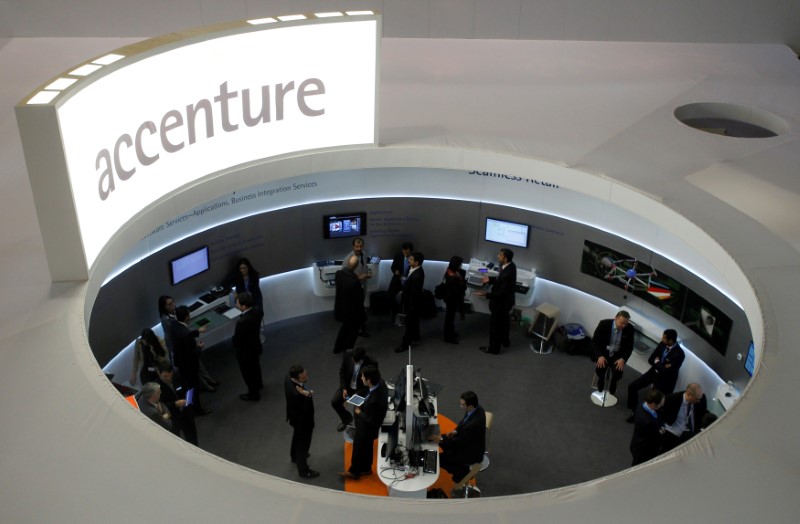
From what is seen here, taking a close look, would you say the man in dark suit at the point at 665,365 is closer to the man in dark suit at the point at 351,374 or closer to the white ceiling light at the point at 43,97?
the man in dark suit at the point at 351,374

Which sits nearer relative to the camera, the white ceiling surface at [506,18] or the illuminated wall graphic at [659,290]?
the illuminated wall graphic at [659,290]

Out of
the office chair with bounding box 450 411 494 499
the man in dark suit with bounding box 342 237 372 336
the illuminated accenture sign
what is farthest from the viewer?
the man in dark suit with bounding box 342 237 372 336

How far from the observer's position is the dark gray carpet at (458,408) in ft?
26.1

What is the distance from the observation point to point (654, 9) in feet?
37.6

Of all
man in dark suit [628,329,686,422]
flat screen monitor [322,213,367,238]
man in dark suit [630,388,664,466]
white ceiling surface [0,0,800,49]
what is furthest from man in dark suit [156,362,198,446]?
white ceiling surface [0,0,800,49]

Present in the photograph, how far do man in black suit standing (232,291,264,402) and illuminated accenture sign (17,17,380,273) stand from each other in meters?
2.09

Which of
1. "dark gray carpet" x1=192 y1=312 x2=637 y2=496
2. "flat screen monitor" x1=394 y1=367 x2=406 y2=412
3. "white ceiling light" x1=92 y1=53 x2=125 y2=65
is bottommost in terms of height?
"dark gray carpet" x1=192 y1=312 x2=637 y2=496

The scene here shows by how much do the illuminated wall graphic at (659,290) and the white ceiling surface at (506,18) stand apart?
12.6ft

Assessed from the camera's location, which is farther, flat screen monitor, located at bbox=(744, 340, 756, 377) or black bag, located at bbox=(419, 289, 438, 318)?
black bag, located at bbox=(419, 289, 438, 318)

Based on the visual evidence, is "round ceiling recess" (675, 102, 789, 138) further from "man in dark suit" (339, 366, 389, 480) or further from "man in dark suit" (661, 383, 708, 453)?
"man in dark suit" (339, 366, 389, 480)

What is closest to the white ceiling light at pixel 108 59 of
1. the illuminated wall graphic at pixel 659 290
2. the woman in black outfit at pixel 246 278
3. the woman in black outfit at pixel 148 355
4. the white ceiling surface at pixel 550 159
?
the white ceiling surface at pixel 550 159

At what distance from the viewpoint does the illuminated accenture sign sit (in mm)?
5367

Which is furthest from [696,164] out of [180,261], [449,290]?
[180,261]

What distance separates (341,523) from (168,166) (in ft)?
12.3
